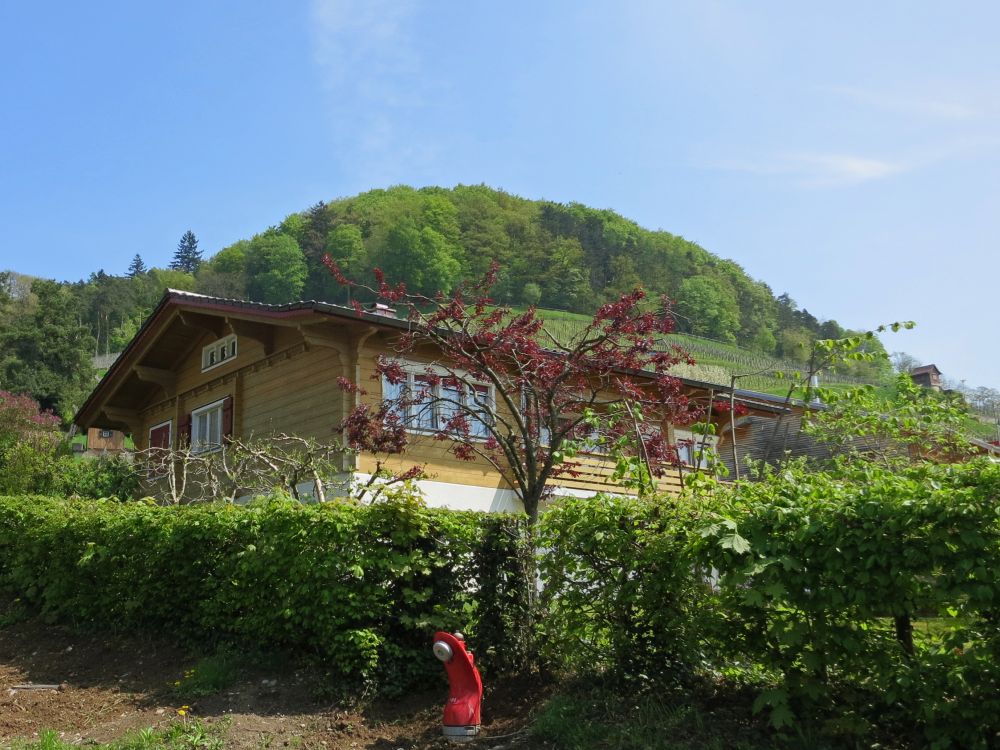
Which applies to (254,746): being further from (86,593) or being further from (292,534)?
(86,593)

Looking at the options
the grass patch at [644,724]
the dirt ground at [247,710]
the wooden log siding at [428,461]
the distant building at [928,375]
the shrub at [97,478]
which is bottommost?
the dirt ground at [247,710]

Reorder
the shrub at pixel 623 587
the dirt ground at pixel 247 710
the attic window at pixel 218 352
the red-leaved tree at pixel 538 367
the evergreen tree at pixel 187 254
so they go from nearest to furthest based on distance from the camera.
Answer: the shrub at pixel 623 587
the dirt ground at pixel 247 710
the red-leaved tree at pixel 538 367
the attic window at pixel 218 352
the evergreen tree at pixel 187 254

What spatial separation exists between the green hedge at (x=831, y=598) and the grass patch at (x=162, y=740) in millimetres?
2808

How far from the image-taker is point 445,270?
76062 millimetres

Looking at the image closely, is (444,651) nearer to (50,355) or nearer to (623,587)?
(623,587)

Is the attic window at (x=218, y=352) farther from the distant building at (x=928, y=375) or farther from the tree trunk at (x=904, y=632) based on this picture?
the distant building at (x=928, y=375)

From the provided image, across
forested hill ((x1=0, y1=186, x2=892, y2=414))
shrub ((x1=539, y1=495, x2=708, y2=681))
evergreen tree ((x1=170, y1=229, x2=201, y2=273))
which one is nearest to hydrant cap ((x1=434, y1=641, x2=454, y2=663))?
shrub ((x1=539, y1=495, x2=708, y2=681))

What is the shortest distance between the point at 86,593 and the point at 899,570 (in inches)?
331

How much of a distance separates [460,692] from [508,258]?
77117 mm

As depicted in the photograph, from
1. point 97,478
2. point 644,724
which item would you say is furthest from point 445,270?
point 644,724

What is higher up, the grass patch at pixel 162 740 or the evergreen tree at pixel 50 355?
the evergreen tree at pixel 50 355

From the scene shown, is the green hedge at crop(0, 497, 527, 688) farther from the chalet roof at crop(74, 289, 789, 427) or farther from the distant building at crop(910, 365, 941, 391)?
the distant building at crop(910, 365, 941, 391)

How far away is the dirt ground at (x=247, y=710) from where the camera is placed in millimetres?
6496

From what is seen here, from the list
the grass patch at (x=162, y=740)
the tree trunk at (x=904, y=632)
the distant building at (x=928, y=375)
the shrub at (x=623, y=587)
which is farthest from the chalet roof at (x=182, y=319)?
the distant building at (x=928, y=375)
